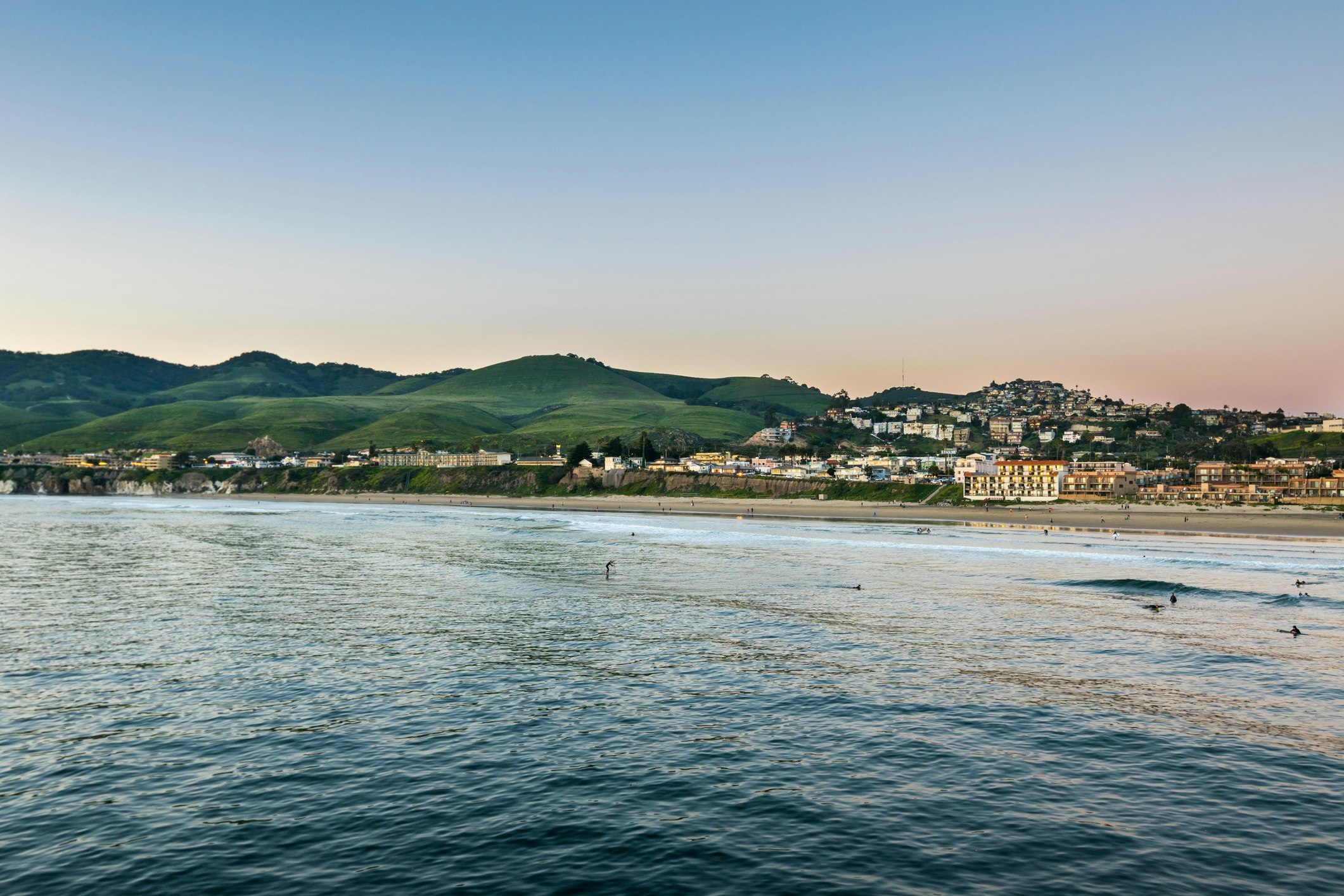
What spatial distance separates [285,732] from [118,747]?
4.23m

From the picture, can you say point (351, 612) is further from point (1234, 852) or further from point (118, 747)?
point (1234, 852)

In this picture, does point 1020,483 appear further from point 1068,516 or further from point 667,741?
point 667,741

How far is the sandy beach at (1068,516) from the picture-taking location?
392 ft

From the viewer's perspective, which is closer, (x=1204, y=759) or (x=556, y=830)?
(x=556, y=830)

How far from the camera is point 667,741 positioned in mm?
24656

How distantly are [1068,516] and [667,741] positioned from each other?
444 ft

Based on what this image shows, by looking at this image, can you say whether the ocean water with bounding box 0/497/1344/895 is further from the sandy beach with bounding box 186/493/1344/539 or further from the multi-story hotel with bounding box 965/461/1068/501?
the multi-story hotel with bounding box 965/461/1068/501

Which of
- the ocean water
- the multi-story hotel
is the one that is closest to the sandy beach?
the multi-story hotel

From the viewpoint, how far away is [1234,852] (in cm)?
1747

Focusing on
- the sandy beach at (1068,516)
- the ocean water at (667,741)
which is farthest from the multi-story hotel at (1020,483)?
the ocean water at (667,741)

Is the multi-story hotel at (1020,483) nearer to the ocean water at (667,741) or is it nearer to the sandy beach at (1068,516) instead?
the sandy beach at (1068,516)

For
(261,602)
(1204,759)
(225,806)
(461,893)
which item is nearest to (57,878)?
(225,806)

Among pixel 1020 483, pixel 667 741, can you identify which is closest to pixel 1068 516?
pixel 1020 483

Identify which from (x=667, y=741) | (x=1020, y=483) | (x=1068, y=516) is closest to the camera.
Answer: (x=667, y=741)
